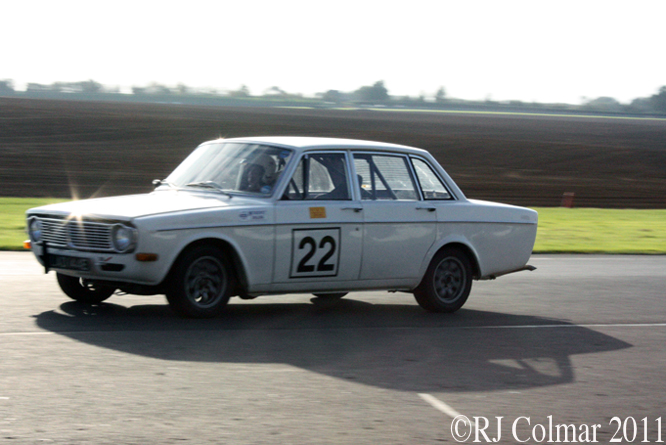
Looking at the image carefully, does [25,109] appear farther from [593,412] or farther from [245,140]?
[593,412]

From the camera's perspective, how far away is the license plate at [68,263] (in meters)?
7.31

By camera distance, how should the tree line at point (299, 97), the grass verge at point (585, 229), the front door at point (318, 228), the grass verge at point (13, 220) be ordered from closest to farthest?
1. the front door at point (318, 228)
2. the grass verge at point (13, 220)
3. the grass verge at point (585, 229)
4. the tree line at point (299, 97)

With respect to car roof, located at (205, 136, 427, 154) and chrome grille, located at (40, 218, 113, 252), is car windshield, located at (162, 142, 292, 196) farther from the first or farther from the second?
chrome grille, located at (40, 218, 113, 252)

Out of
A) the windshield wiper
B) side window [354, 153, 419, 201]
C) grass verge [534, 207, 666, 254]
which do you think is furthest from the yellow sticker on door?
grass verge [534, 207, 666, 254]

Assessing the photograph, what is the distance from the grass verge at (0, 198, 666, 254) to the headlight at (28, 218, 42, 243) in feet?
19.3

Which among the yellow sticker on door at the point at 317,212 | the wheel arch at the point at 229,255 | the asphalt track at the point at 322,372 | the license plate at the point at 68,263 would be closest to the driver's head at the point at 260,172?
the yellow sticker on door at the point at 317,212

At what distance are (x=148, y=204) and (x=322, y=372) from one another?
2434 millimetres

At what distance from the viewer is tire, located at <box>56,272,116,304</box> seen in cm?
811

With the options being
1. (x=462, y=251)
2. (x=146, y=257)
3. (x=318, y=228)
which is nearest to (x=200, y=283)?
(x=146, y=257)

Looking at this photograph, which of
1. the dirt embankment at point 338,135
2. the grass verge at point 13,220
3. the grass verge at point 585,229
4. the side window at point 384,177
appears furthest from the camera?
the dirt embankment at point 338,135

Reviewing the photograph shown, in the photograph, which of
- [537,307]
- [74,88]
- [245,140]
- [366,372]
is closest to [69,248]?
[245,140]

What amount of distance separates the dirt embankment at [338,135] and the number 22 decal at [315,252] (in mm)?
16782

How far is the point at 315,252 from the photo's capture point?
7.88m

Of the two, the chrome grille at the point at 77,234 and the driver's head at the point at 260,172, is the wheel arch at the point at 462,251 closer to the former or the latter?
the driver's head at the point at 260,172
